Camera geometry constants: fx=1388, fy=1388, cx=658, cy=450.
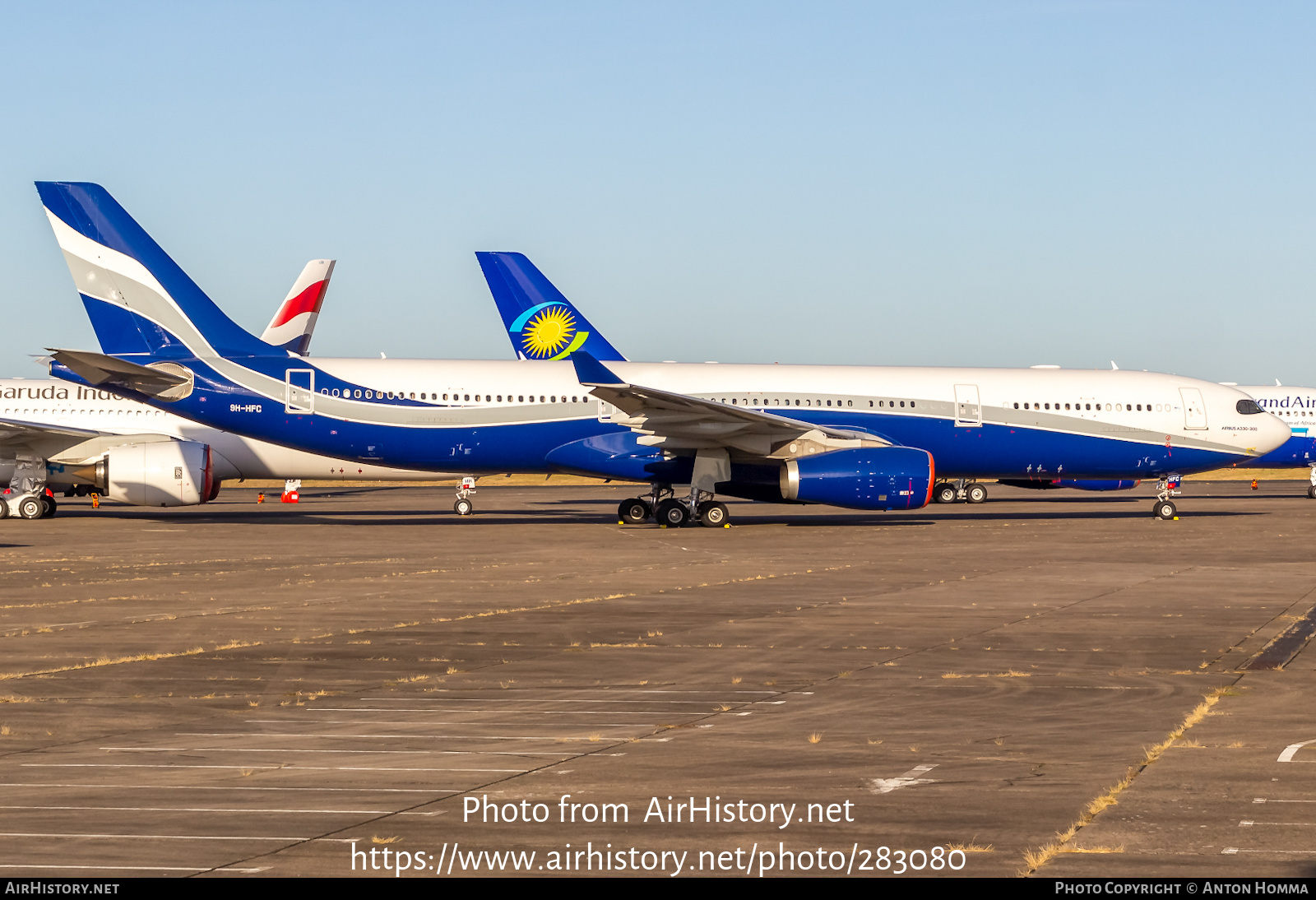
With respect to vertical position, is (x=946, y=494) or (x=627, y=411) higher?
(x=627, y=411)

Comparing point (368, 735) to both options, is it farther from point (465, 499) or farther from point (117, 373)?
point (465, 499)

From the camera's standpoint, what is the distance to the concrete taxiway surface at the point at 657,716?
6273 millimetres

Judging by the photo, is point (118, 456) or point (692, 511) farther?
point (118, 456)

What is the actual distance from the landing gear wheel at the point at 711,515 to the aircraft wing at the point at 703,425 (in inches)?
61.4

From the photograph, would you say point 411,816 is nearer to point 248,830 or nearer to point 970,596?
point 248,830

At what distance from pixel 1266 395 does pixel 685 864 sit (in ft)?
177

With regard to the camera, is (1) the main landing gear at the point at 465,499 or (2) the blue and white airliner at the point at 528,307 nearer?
(1) the main landing gear at the point at 465,499

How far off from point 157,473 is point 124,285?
186 inches

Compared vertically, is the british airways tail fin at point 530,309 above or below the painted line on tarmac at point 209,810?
above

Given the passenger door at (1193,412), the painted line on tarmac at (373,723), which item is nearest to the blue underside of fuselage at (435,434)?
the passenger door at (1193,412)

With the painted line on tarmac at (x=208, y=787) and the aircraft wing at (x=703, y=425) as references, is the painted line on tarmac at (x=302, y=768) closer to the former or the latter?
the painted line on tarmac at (x=208, y=787)

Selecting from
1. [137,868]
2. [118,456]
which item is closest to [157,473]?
[118,456]

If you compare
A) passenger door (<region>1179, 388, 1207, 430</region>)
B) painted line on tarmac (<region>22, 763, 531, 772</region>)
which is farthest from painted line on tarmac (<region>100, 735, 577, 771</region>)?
passenger door (<region>1179, 388, 1207, 430</region>)

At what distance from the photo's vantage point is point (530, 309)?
144 feet
